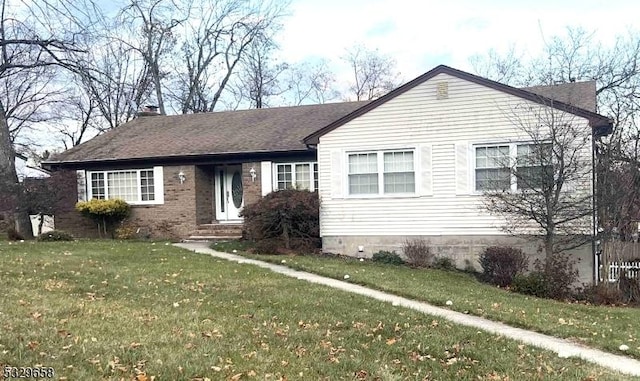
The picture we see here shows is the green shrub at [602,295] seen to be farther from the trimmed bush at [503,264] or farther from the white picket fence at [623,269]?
the trimmed bush at [503,264]

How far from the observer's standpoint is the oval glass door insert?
19.4 m

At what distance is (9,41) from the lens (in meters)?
16.8

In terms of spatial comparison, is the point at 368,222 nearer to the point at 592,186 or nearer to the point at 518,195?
the point at 518,195

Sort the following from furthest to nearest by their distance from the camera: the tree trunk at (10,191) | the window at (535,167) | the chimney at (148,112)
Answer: the chimney at (148,112)
the tree trunk at (10,191)
the window at (535,167)

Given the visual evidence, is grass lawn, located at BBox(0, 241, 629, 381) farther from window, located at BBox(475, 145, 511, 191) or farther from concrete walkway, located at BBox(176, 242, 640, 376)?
window, located at BBox(475, 145, 511, 191)

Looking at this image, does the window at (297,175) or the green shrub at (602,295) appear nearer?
the green shrub at (602,295)

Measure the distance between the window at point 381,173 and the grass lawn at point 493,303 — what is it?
6.90 ft

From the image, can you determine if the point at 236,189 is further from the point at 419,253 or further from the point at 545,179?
the point at 545,179

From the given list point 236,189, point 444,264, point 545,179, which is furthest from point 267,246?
point 545,179

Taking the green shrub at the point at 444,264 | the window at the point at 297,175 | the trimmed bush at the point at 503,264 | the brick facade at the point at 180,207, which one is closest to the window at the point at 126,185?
the brick facade at the point at 180,207

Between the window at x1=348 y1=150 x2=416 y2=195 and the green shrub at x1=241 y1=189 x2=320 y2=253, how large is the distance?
127 cm

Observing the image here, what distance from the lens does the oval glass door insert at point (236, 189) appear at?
19.4 m

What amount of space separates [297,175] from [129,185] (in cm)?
622

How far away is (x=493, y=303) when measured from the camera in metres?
9.06
